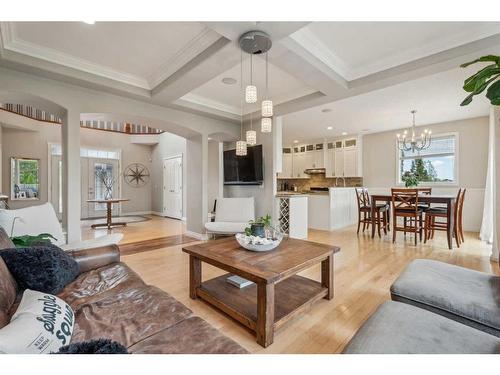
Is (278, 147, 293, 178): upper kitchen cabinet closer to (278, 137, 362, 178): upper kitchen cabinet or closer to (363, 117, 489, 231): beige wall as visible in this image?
(278, 137, 362, 178): upper kitchen cabinet

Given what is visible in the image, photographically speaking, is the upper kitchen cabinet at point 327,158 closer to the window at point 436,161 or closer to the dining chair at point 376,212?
the window at point 436,161

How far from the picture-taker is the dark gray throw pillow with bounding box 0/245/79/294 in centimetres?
141

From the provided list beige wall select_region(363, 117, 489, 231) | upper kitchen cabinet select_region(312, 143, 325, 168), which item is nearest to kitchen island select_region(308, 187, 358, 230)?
upper kitchen cabinet select_region(312, 143, 325, 168)

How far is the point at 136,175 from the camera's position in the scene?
887 cm

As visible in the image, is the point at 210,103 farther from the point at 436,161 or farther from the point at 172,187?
the point at 436,161

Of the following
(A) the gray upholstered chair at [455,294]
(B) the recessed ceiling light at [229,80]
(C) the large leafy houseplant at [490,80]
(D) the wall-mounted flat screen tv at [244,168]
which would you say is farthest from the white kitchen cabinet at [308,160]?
(A) the gray upholstered chair at [455,294]

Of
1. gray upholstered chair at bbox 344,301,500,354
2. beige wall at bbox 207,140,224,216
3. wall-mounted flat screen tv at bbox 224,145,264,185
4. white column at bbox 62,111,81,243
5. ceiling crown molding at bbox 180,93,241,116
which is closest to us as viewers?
gray upholstered chair at bbox 344,301,500,354

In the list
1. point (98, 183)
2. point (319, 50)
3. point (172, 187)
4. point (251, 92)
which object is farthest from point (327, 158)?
point (98, 183)

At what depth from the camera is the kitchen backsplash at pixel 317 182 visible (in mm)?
7258

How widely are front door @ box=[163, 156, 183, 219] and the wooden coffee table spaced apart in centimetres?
576

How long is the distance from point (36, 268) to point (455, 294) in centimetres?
252

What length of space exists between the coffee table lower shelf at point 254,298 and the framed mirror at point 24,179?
7.39 meters
